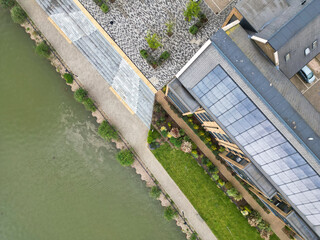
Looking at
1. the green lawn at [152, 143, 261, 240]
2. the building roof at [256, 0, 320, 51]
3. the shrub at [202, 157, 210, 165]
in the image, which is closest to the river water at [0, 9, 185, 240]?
the green lawn at [152, 143, 261, 240]

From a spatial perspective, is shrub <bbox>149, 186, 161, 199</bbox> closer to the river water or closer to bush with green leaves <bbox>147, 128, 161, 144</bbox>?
the river water

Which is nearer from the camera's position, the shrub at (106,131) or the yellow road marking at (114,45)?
the yellow road marking at (114,45)

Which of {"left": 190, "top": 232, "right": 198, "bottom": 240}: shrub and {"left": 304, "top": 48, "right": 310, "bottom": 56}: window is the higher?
{"left": 304, "top": 48, "right": 310, "bottom": 56}: window

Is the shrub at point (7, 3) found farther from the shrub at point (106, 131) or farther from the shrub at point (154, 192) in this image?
the shrub at point (154, 192)

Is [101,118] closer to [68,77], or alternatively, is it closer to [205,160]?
[68,77]

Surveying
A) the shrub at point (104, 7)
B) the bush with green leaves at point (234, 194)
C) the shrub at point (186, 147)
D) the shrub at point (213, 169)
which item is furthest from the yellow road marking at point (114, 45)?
the bush with green leaves at point (234, 194)

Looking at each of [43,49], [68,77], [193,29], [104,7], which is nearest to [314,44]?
[193,29]
